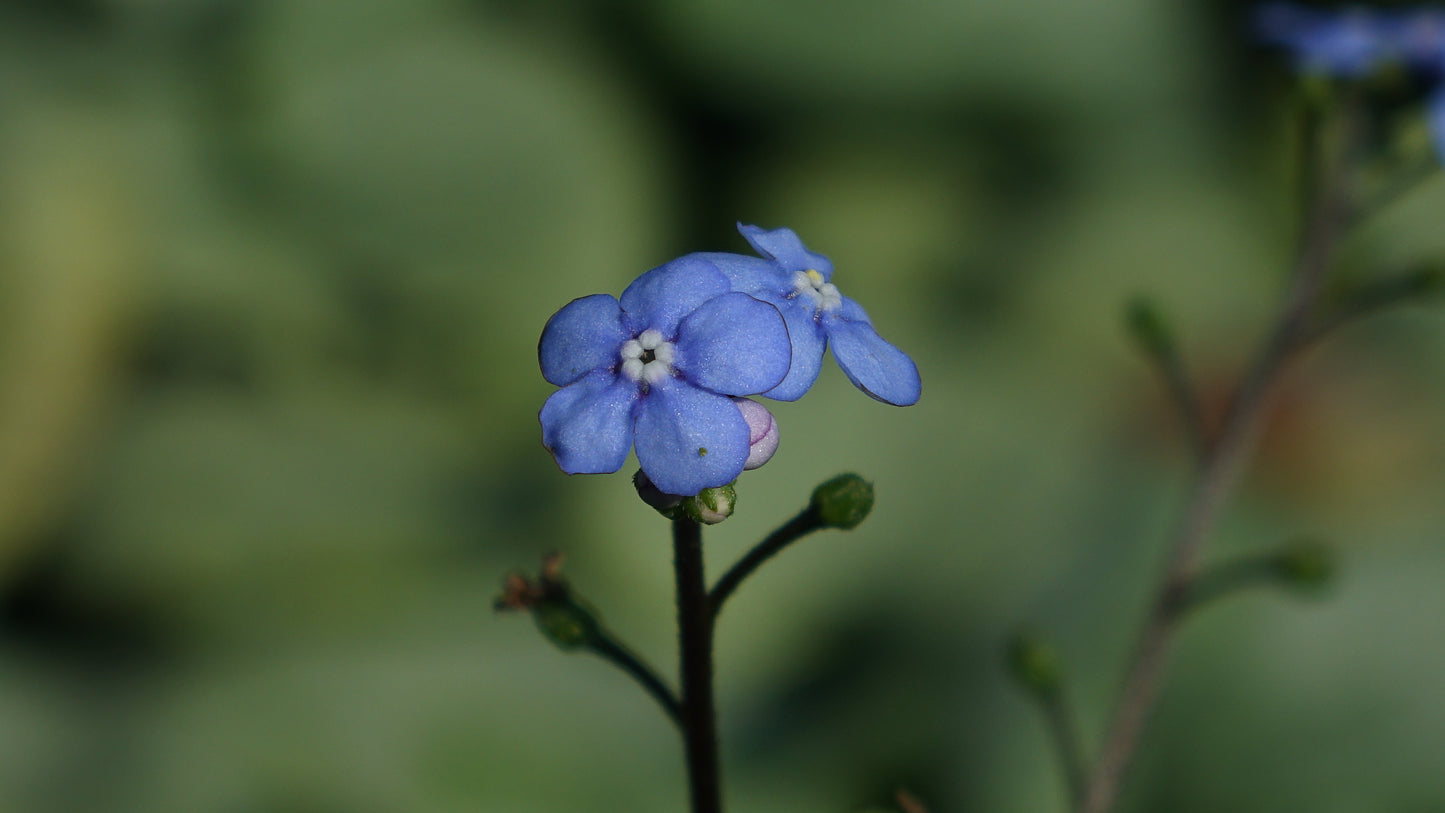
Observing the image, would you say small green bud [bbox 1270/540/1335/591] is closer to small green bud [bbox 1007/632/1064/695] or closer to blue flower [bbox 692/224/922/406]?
small green bud [bbox 1007/632/1064/695]

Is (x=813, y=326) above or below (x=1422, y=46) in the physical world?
below

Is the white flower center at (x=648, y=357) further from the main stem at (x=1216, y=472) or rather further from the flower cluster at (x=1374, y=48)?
the flower cluster at (x=1374, y=48)

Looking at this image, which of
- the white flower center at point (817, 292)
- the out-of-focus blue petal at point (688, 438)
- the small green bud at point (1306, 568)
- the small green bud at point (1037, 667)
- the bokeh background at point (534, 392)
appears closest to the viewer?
the out-of-focus blue petal at point (688, 438)

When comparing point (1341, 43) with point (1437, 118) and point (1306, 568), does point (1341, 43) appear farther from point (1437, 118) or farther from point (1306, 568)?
point (1306, 568)

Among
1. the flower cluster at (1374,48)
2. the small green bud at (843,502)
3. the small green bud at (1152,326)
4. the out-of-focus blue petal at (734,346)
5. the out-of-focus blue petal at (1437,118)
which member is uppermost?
the flower cluster at (1374,48)

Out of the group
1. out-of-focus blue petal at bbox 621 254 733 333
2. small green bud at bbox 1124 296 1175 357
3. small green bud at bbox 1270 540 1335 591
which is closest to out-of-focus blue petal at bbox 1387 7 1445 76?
small green bud at bbox 1124 296 1175 357

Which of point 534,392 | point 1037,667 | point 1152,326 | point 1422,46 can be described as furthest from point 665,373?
point 534,392

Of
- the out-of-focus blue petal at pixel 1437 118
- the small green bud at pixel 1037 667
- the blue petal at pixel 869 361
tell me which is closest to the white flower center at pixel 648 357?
the blue petal at pixel 869 361

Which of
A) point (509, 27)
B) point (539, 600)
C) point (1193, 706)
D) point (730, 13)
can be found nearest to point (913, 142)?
point (730, 13)
